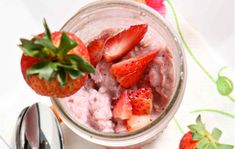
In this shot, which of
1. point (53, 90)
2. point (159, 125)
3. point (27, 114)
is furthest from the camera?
point (27, 114)

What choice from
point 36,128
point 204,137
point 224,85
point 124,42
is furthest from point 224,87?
point 36,128

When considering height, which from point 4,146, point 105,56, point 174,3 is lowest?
point 4,146

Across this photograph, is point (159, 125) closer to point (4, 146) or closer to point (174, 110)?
point (174, 110)

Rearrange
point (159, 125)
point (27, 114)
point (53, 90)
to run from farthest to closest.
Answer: point (27, 114) → point (159, 125) → point (53, 90)

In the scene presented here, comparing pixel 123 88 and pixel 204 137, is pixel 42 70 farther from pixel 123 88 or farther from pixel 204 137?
pixel 204 137

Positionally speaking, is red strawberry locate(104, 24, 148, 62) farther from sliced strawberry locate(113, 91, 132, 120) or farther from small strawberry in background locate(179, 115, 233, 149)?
small strawberry in background locate(179, 115, 233, 149)

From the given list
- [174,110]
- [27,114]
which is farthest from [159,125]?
[27,114]

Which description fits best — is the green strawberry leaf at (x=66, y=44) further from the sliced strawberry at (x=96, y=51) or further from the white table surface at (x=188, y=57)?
the white table surface at (x=188, y=57)
